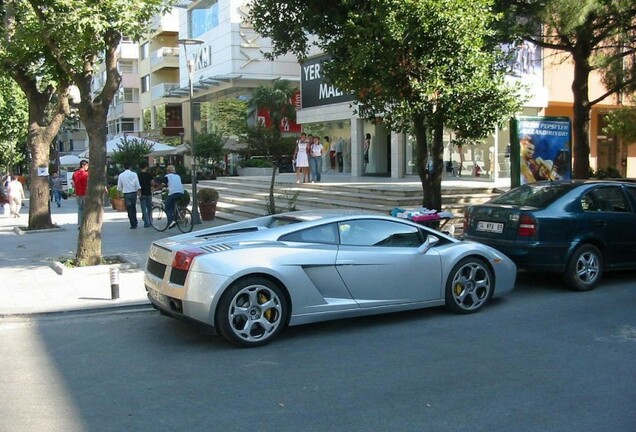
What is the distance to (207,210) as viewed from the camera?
18.5 metres

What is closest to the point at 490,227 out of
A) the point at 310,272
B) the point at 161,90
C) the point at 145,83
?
the point at 310,272

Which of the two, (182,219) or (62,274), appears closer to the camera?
(62,274)

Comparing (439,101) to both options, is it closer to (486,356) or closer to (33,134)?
(486,356)

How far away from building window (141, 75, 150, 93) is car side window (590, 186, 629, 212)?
188ft

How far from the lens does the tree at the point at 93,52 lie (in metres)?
10.3

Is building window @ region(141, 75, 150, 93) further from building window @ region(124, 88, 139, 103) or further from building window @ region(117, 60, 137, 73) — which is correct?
building window @ region(124, 88, 139, 103)

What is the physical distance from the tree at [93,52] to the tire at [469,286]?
664cm

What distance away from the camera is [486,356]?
233 inches

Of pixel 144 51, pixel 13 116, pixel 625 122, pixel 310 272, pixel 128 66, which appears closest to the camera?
pixel 310 272

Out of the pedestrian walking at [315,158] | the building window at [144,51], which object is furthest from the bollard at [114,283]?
the building window at [144,51]

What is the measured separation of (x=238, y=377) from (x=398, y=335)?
2.01 meters

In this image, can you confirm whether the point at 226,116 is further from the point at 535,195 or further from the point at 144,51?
the point at 535,195

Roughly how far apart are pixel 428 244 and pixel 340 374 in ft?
7.94

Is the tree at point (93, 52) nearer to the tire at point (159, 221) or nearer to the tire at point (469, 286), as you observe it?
the tire at point (159, 221)
